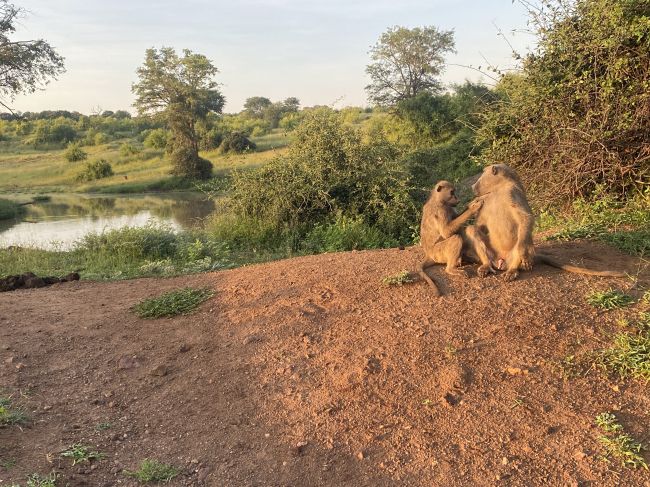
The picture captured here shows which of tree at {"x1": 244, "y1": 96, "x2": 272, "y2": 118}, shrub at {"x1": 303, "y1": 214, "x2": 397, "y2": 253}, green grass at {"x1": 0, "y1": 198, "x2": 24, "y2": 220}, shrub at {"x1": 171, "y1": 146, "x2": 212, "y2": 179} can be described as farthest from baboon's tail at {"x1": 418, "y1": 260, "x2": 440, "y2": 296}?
tree at {"x1": 244, "y1": 96, "x2": 272, "y2": 118}

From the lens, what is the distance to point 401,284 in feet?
16.5

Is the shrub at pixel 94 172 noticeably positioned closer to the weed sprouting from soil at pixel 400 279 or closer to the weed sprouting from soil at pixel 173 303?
the weed sprouting from soil at pixel 173 303

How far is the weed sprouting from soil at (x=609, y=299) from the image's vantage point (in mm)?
4375

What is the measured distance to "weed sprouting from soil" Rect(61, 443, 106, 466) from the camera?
3.43 meters

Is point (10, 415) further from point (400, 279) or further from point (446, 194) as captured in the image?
point (446, 194)

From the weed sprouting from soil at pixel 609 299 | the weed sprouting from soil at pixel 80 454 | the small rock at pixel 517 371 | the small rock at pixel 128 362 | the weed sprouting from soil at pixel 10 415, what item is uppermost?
the weed sprouting from soil at pixel 609 299

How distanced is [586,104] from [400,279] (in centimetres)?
521

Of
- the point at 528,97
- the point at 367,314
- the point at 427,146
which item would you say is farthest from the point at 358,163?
the point at 427,146

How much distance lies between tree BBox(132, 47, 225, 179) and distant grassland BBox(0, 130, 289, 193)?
5.58ft

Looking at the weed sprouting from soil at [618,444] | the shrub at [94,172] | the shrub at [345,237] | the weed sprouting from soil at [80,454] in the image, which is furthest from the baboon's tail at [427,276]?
the shrub at [94,172]

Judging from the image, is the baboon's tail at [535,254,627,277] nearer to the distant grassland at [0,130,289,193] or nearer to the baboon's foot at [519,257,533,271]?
the baboon's foot at [519,257,533,271]

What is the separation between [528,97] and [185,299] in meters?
6.79

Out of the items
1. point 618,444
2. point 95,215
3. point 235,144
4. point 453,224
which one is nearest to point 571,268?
point 453,224

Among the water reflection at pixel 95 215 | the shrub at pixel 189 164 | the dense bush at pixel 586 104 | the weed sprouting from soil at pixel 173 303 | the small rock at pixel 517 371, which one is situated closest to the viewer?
the small rock at pixel 517 371
